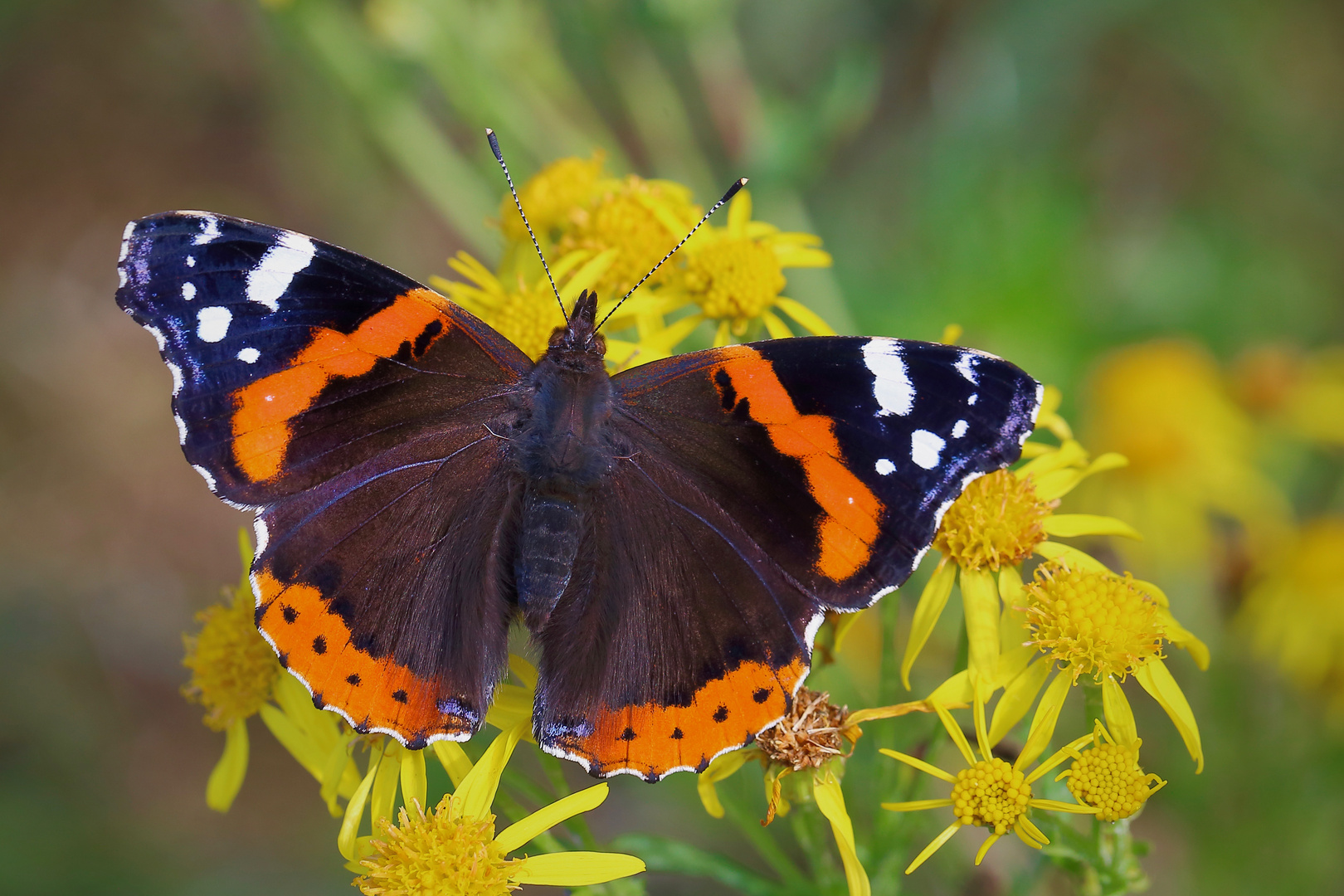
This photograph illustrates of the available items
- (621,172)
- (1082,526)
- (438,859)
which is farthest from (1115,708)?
(621,172)

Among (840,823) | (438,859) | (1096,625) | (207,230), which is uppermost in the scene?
(207,230)

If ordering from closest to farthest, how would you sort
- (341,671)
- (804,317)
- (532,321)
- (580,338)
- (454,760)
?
(341,671) → (454,760) → (580,338) → (804,317) → (532,321)

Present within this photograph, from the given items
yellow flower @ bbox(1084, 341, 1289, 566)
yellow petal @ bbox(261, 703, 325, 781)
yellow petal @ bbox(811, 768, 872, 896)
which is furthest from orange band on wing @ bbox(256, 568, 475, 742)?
yellow flower @ bbox(1084, 341, 1289, 566)

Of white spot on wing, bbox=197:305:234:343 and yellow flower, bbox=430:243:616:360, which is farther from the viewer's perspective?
yellow flower, bbox=430:243:616:360

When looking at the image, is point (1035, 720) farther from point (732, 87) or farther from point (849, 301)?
point (732, 87)

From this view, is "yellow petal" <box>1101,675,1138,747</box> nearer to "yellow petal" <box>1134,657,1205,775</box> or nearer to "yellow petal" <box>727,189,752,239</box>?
"yellow petal" <box>1134,657,1205,775</box>

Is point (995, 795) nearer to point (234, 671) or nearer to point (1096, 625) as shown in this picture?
point (1096, 625)

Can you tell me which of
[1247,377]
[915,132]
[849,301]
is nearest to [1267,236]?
[1247,377]
